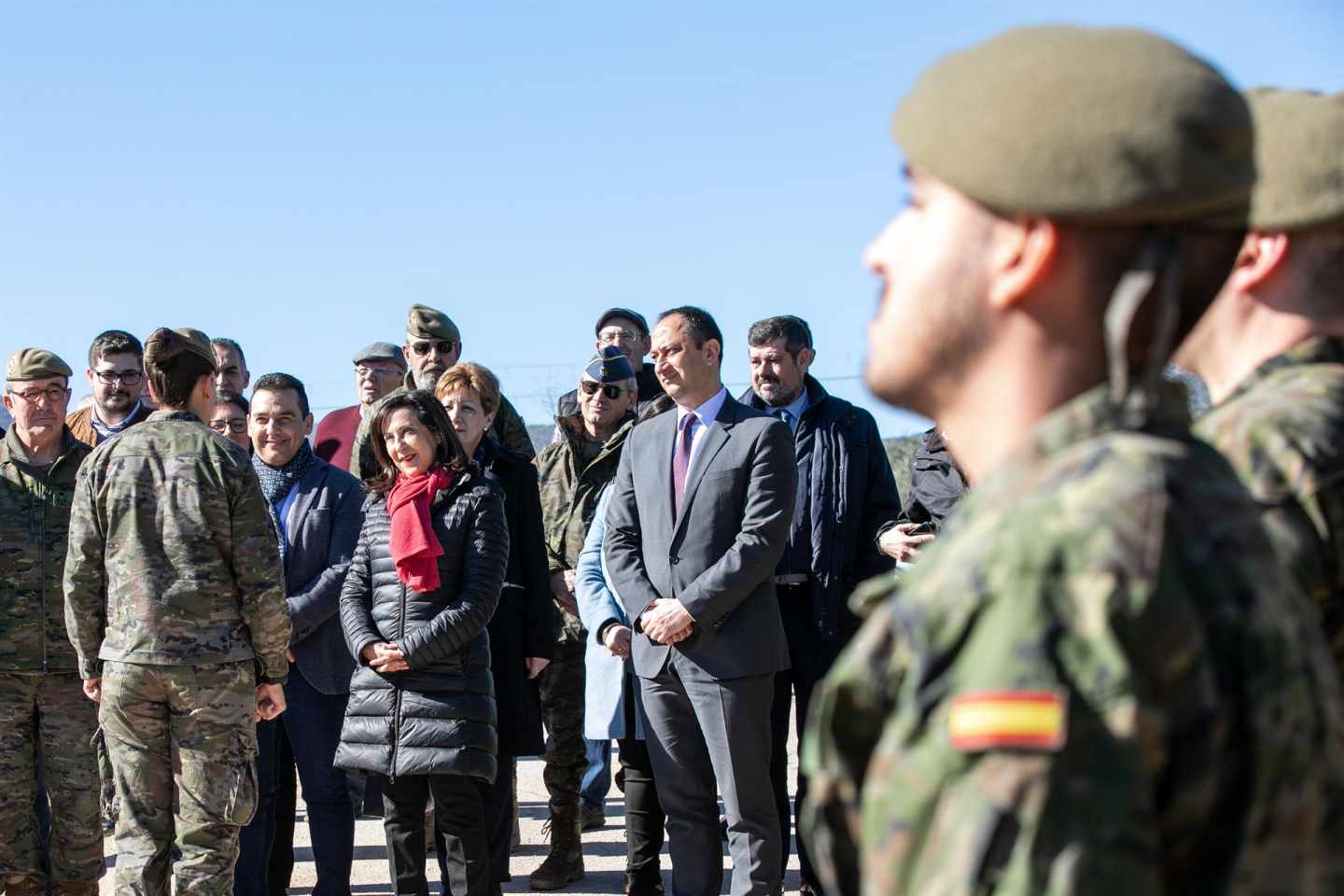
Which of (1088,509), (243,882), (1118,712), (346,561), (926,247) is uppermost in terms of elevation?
(926,247)

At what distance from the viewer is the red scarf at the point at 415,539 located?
563cm

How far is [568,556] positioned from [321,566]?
126 cm

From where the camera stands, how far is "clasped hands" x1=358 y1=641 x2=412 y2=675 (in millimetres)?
5582

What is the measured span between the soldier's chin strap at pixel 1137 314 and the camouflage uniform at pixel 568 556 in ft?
18.0

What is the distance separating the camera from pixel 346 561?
6613mm

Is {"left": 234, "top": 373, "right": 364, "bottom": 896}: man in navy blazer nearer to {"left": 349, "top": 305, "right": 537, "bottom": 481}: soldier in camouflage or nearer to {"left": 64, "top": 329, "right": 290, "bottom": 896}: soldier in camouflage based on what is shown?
{"left": 349, "top": 305, "right": 537, "bottom": 481}: soldier in camouflage

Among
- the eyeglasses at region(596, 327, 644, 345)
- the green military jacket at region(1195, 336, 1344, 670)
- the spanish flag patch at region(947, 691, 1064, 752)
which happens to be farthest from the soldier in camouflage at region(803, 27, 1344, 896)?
the eyeglasses at region(596, 327, 644, 345)

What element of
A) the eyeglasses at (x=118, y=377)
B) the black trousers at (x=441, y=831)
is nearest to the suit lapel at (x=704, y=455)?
the black trousers at (x=441, y=831)

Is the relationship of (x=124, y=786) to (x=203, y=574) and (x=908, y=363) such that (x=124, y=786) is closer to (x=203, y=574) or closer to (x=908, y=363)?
(x=203, y=574)

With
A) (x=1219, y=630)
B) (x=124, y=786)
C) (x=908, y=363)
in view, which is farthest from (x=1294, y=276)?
(x=124, y=786)

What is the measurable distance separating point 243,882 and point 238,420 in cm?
247

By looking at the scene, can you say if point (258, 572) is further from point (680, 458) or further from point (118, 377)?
point (118, 377)

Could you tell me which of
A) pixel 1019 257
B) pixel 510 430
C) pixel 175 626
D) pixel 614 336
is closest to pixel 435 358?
pixel 510 430

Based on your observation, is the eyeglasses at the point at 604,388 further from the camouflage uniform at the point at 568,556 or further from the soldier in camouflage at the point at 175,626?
the soldier in camouflage at the point at 175,626
